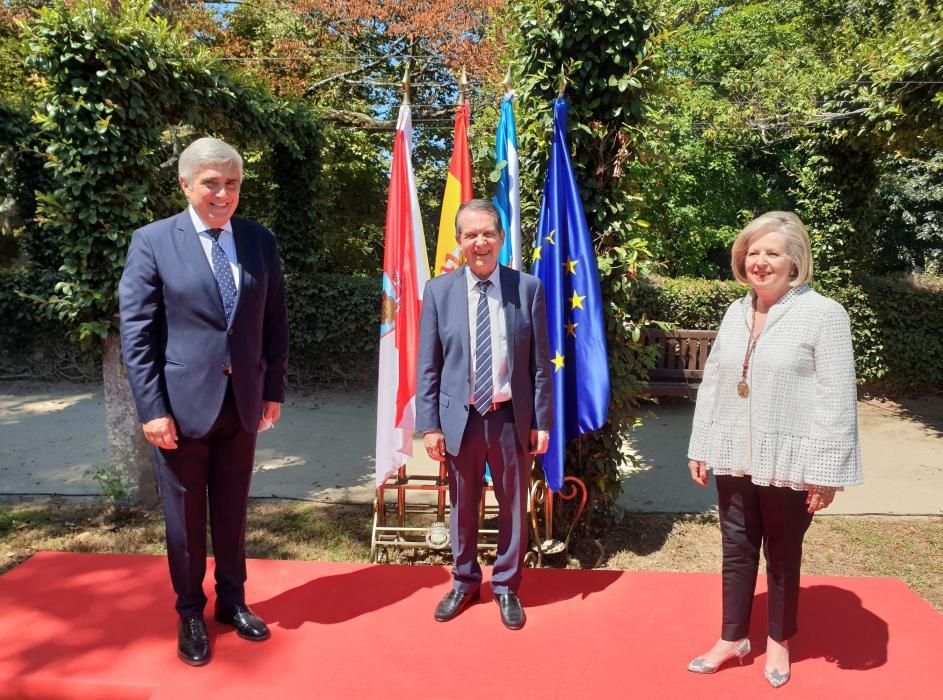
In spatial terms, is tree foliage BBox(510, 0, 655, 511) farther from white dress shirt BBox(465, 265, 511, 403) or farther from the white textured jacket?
the white textured jacket

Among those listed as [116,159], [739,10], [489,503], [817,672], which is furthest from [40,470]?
[739,10]

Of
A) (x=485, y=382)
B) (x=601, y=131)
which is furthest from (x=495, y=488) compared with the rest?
(x=601, y=131)

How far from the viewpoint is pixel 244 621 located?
9.09 feet

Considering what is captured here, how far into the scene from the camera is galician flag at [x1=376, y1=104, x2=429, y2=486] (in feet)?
12.7

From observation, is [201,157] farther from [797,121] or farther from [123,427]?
[797,121]

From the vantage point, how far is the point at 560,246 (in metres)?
3.62

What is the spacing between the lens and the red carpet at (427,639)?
97.2 inches

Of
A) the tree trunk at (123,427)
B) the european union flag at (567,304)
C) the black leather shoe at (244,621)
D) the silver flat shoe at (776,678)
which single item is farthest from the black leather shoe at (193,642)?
the tree trunk at (123,427)

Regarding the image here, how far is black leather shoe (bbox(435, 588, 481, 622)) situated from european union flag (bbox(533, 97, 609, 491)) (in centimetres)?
78

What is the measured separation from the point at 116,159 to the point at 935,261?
1865cm

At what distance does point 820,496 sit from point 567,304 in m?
1.71

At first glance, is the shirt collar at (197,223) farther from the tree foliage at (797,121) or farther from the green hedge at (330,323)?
the green hedge at (330,323)

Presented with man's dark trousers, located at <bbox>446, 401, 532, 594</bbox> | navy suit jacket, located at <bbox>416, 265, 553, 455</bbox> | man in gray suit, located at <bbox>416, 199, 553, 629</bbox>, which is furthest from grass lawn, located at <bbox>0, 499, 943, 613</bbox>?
navy suit jacket, located at <bbox>416, 265, 553, 455</bbox>

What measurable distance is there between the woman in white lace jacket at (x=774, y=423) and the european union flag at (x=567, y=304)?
1.02 m
